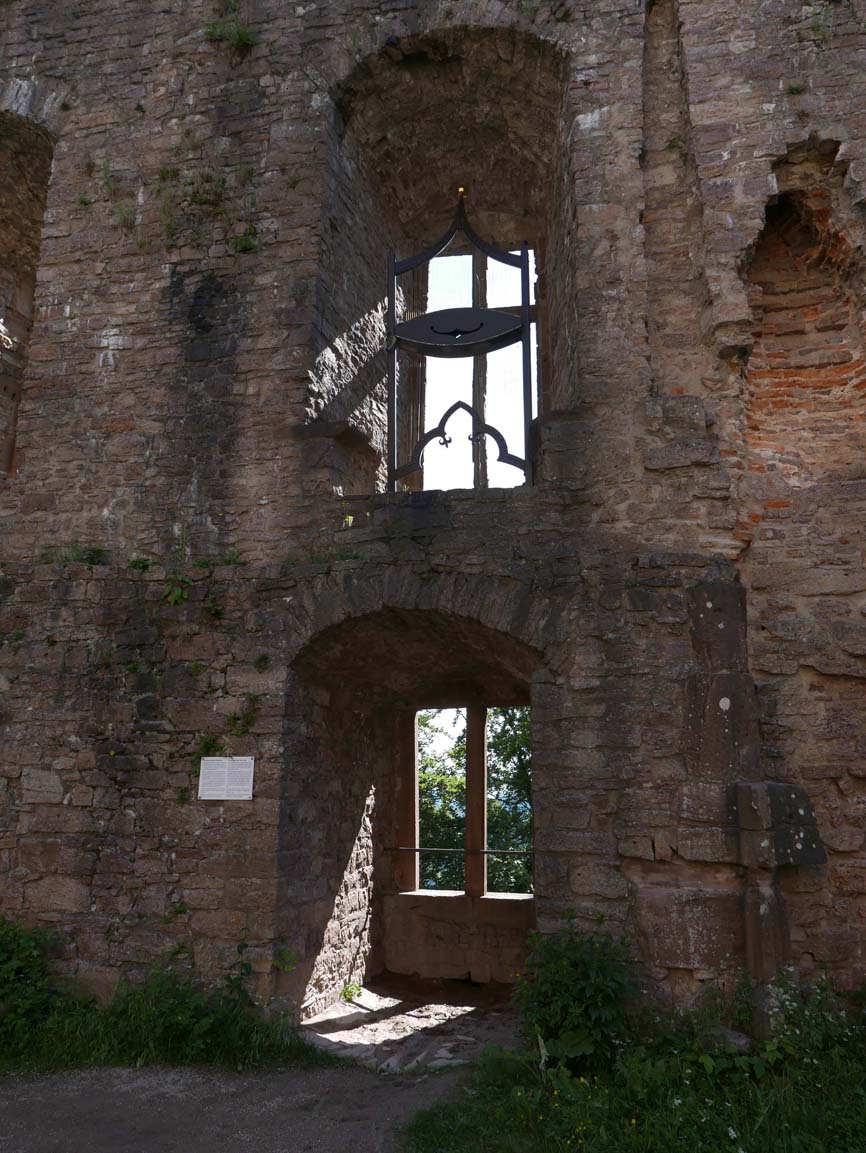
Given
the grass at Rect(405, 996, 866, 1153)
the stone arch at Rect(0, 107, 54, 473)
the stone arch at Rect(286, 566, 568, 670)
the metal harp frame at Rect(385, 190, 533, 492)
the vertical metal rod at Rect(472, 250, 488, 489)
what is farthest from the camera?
the vertical metal rod at Rect(472, 250, 488, 489)

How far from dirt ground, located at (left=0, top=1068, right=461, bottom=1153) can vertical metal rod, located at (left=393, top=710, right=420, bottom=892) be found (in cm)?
266

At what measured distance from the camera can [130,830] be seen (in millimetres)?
→ 5363

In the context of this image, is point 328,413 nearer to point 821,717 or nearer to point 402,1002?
point 821,717

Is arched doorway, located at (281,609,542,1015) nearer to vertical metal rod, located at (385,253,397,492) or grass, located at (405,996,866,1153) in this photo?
vertical metal rod, located at (385,253,397,492)

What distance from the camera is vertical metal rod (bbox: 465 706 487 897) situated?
7375 mm

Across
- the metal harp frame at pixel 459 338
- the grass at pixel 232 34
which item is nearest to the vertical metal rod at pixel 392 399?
the metal harp frame at pixel 459 338

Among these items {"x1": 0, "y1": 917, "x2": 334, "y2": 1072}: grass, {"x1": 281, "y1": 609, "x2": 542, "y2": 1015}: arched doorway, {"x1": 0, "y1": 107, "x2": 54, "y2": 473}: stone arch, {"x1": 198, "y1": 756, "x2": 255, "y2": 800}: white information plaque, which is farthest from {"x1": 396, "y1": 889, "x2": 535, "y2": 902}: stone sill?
{"x1": 0, "y1": 107, "x2": 54, "y2": 473}: stone arch

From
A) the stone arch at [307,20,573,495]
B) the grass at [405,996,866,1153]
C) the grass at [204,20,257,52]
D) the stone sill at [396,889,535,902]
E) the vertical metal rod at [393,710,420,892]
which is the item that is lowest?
the grass at [405,996,866,1153]

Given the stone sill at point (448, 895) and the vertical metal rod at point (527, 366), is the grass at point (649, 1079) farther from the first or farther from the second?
the vertical metal rod at point (527, 366)

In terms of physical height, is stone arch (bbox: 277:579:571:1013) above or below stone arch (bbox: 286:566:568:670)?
below

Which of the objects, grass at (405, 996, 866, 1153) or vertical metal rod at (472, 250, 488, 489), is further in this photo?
vertical metal rod at (472, 250, 488, 489)

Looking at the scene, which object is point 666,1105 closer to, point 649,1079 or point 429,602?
point 649,1079

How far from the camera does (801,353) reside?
18.4 feet

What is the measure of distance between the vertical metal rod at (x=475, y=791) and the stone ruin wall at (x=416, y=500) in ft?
2.97
